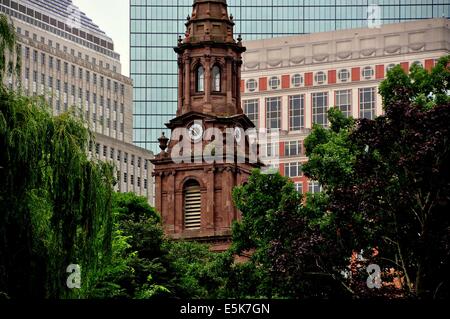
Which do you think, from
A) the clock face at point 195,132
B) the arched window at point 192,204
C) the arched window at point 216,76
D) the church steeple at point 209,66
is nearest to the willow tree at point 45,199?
the clock face at point 195,132

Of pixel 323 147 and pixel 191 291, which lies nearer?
pixel 323 147

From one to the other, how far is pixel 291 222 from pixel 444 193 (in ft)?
23.6

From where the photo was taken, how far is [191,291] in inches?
3214

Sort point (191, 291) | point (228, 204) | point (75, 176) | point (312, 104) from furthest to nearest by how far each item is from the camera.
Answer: point (312, 104), point (228, 204), point (191, 291), point (75, 176)

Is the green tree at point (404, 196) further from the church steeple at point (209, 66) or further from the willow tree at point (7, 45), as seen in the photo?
the church steeple at point (209, 66)

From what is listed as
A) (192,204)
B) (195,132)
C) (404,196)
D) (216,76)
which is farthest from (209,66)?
(404,196)

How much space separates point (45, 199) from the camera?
4541 cm

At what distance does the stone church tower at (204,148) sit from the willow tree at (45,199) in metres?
69.1

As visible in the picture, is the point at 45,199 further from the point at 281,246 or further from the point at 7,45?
the point at 281,246

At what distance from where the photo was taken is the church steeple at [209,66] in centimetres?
11988

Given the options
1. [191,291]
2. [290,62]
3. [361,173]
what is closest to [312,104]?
[290,62]

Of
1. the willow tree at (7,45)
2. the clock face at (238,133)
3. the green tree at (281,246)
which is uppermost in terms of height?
the clock face at (238,133)

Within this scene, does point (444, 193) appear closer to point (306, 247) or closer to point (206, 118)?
point (306, 247)

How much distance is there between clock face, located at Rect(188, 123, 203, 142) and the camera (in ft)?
386
